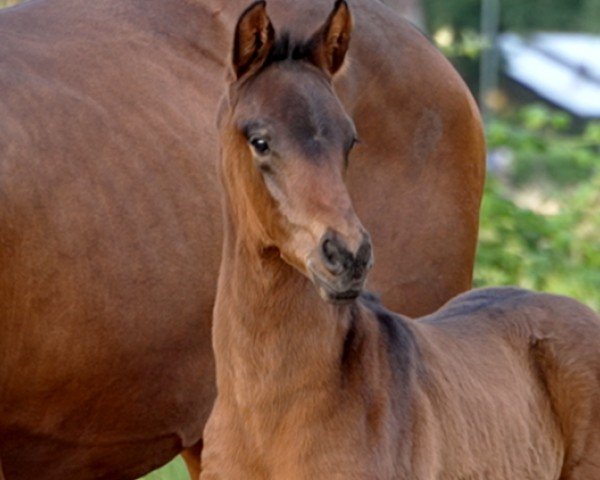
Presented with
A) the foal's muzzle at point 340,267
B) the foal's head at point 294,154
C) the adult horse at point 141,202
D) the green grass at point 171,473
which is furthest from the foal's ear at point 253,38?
the green grass at point 171,473

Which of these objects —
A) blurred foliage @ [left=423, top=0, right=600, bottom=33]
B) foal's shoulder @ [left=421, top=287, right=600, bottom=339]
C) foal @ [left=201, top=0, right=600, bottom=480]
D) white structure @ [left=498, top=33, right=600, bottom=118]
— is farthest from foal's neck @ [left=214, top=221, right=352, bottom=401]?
white structure @ [left=498, top=33, right=600, bottom=118]

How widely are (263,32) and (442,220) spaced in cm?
195

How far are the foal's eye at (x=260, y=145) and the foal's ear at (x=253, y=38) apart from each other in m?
0.23

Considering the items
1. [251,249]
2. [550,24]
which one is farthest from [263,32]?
[550,24]

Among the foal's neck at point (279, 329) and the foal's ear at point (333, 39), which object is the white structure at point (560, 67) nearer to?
the foal's ear at point (333, 39)

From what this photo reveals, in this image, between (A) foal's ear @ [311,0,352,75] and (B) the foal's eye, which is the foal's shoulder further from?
(B) the foal's eye

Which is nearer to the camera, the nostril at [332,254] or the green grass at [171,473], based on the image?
the nostril at [332,254]

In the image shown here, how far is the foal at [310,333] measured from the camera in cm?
407

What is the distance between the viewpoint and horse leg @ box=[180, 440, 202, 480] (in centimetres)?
588

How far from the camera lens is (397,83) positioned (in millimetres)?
6141

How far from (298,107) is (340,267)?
0.46 meters

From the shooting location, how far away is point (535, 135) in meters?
11.8

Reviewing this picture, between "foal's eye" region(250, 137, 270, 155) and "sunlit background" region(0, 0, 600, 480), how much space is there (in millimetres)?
2615

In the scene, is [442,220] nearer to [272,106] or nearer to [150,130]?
[150,130]
